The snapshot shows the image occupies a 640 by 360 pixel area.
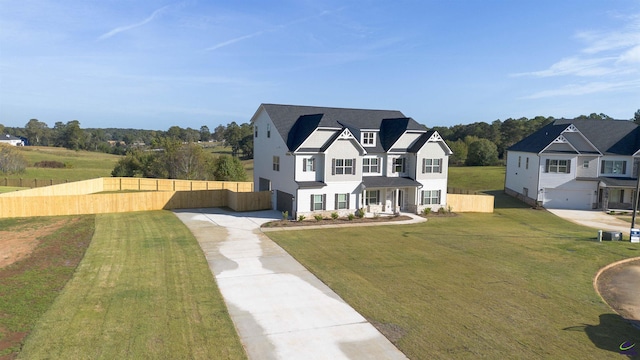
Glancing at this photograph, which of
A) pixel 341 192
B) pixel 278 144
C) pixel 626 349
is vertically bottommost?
pixel 626 349

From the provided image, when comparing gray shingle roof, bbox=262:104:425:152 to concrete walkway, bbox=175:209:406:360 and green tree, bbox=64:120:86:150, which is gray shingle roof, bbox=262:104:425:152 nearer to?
concrete walkway, bbox=175:209:406:360

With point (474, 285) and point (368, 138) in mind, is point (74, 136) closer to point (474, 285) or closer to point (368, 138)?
point (368, 138)

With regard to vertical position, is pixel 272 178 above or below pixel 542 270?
above

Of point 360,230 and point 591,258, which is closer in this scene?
point 591,258

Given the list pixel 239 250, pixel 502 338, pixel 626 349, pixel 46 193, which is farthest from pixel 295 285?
pixel 46 193

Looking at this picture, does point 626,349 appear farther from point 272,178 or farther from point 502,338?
point 272,178

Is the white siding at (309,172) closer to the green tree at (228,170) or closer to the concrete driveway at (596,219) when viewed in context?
the concrete driveway at (596,219)

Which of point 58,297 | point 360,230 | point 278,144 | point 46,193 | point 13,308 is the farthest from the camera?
point 46,193
